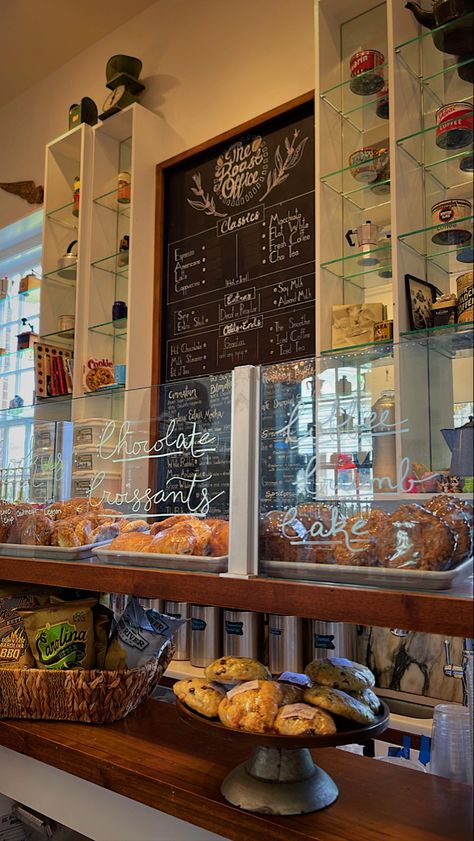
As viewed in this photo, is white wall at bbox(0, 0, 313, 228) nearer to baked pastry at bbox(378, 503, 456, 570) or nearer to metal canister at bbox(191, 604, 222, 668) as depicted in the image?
metal canister at bbox(191, 604, 222, 668)

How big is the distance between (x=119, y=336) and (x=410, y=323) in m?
1.73

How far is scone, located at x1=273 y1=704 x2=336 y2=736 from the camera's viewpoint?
36.1 inches

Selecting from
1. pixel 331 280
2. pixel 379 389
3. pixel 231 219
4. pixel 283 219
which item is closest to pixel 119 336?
pixel 231 219

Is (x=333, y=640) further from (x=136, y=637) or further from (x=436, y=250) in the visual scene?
(x=436, y=250)

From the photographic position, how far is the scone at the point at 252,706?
3.07ft

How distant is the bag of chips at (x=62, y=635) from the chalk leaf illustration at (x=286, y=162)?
7.13 feet

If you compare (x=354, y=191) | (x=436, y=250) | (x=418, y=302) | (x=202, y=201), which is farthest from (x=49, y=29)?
(x=418, y=302)

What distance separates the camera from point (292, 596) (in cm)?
100

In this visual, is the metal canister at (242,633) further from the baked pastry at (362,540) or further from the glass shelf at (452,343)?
the glass shelf at (452,343)

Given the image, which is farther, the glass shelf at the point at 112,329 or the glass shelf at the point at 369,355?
the glass shelf at the point at 112,329

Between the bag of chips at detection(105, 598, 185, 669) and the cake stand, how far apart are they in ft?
1.28

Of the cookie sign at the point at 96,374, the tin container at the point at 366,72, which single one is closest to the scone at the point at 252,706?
the tin container at the point at 366,72

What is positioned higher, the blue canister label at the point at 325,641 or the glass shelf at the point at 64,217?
the glass shelf at the point at 64,217

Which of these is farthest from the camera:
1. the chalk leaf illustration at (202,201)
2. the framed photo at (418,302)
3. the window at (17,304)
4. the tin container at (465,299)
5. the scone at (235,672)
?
the window at (17,304)
